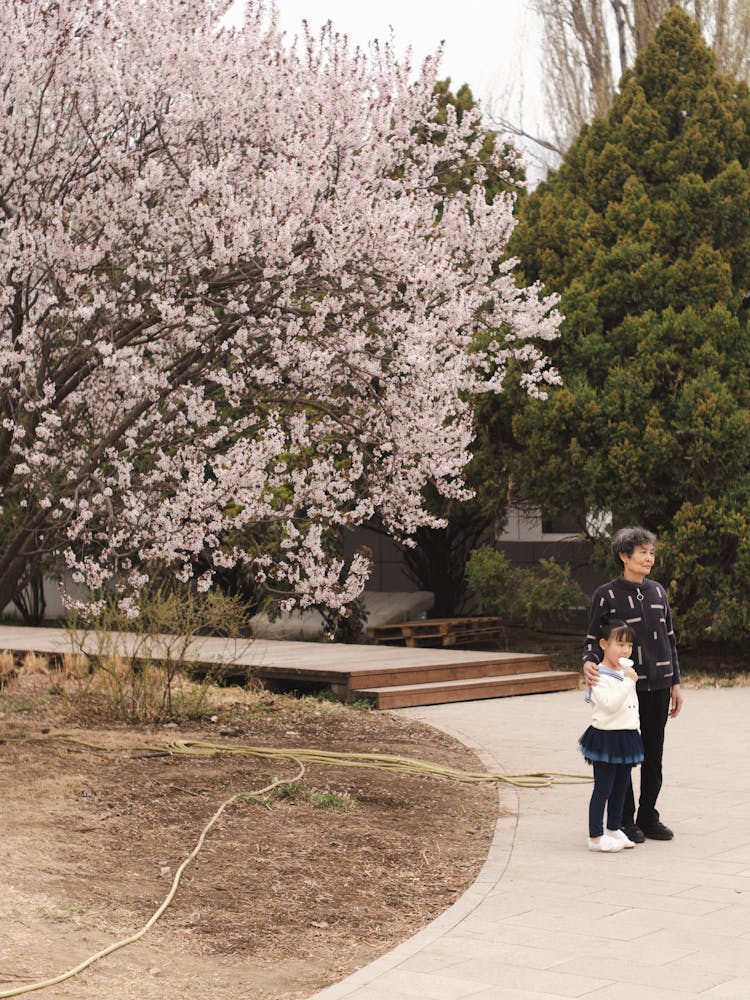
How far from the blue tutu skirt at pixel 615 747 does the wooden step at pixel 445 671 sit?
658cm

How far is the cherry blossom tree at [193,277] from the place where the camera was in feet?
31.1

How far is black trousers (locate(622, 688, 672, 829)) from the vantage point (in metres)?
7.91

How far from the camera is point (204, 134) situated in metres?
10.4

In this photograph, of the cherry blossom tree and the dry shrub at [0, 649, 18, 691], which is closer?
the cherry blossom tree

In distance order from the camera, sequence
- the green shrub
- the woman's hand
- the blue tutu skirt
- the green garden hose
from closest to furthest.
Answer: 1. the blue tutu skirt
2. the woman's hand
3. the green garden hose
4. the green shrub

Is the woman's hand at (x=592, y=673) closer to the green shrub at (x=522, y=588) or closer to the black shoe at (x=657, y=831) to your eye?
the black shoe at (x=657, y=831)

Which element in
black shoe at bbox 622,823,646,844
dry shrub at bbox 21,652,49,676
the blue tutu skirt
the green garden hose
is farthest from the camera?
dry shrub at bbox 21,652,49,676

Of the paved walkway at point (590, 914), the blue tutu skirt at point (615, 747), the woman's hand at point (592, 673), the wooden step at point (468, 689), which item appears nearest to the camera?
the paved walkway at point (590, 914)

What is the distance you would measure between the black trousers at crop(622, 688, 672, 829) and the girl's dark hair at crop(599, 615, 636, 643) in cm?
40

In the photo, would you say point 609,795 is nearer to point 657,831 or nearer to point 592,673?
point 657,831

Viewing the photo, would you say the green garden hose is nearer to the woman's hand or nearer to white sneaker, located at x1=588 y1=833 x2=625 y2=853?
white sneaker, located at x1=588 y1=833 x2=625 y2=853

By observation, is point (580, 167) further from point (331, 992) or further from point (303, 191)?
point (331, 992)

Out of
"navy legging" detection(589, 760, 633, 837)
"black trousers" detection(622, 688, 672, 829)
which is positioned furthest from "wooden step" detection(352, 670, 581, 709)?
"navy legging" detection(589, 760, 633, 837)

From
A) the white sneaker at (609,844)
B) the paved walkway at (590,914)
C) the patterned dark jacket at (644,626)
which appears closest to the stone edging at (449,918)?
the paved walkway at (590,914)
